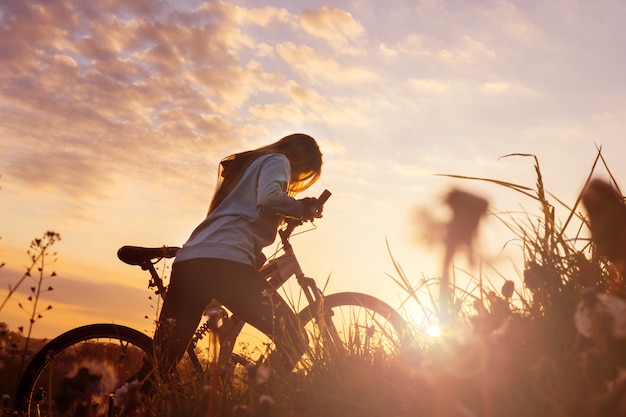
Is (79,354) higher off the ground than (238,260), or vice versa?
(238,260)

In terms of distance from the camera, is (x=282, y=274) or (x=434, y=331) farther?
→ (x=282, y=274)

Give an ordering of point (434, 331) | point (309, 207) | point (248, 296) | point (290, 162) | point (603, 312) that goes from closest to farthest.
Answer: point (603, 312) → point (434, 331) → point (248, 296) → point (309, 207) → point (290, 162)

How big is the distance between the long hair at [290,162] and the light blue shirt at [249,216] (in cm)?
13

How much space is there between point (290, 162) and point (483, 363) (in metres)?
3.32

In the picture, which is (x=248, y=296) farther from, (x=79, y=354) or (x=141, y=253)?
(x=79, y=354)

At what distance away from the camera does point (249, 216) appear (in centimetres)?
473

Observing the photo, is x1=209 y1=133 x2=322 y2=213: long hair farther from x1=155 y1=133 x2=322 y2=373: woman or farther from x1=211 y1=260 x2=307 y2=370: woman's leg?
x1=211 y1=260 x2=307 y2=370: woman's leg

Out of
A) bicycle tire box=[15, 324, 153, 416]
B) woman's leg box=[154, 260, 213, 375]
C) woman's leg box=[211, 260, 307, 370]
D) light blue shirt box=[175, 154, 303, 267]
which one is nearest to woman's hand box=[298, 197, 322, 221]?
light blue shirt box=[175, 154, 303, 267]

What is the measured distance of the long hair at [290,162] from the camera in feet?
16.4

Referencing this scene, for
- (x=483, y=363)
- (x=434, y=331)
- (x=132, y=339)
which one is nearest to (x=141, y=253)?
(x=132, y=339)

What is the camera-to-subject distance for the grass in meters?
2.45

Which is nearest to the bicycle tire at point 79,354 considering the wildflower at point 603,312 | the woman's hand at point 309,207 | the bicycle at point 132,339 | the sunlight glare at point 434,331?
the bicycle at point 132,339

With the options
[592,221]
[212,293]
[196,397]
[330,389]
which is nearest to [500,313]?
[592,221]

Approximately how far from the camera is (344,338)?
418cm
